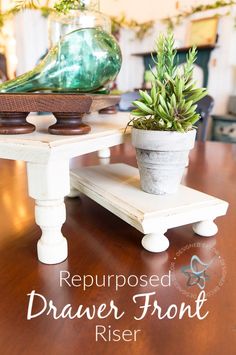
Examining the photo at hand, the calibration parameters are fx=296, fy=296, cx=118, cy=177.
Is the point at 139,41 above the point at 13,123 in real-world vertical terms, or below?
above

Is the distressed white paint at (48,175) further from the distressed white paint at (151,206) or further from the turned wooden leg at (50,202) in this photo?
the distressed white paint at (151,206)

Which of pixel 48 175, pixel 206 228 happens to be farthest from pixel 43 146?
pixel 206 228

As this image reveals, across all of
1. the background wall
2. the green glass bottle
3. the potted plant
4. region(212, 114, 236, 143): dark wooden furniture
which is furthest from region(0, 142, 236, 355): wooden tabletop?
the background wall

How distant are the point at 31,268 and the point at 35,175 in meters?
0.13

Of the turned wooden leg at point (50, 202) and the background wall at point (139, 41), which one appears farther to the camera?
the background wall at point (139, 41)

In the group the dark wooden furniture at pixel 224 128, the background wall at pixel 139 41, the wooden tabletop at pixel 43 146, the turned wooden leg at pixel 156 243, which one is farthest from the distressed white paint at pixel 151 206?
the background wall at pixel 139 41

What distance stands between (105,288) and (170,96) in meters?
0.30

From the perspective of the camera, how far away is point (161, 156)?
19.2 inches

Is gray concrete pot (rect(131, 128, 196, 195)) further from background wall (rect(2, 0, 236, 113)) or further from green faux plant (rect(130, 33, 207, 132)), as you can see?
background wall (rect(2, 0, 236, 113))

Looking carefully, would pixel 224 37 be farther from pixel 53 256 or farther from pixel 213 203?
pixel 53 256

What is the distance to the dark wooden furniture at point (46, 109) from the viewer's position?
0.45 metres

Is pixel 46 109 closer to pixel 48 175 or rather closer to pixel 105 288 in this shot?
pixel 48 175

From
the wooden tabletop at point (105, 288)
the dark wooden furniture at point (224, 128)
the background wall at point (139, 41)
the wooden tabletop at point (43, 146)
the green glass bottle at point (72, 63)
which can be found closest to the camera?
the wooden tabletop at point (105, 288)

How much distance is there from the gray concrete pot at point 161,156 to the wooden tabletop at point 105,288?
3.4 inches
